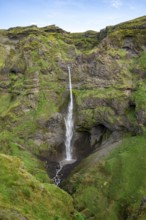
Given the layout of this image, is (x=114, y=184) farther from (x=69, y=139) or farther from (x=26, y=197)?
(x=69, y=139)

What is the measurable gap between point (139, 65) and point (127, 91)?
8.51 metres

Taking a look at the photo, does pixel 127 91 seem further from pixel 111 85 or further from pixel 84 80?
pixel 84 80

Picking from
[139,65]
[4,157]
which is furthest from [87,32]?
[4,157]

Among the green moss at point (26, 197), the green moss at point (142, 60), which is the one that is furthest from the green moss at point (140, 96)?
the green moss at point (26, 197)

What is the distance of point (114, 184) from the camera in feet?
171

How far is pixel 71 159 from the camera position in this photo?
7169 cm

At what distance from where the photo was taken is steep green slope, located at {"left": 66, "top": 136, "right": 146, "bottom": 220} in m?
47.2

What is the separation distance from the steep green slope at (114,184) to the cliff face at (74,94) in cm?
834

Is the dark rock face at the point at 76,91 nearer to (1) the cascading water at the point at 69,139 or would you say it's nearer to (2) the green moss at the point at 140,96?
(2) the green moss at the point at 140,96

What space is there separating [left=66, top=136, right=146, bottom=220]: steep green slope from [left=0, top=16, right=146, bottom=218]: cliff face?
8.34m

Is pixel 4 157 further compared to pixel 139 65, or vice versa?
pixel 139 65

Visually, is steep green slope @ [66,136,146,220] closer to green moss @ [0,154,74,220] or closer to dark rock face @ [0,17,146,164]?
green moss @ [0,154,74,220]

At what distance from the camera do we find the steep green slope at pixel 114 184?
155 feet

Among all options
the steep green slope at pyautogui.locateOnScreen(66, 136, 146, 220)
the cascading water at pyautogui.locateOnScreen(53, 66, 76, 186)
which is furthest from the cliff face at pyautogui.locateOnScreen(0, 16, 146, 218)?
the steep green slope at pyautogui.locateOnScreen(66, 136, 146, 220)
